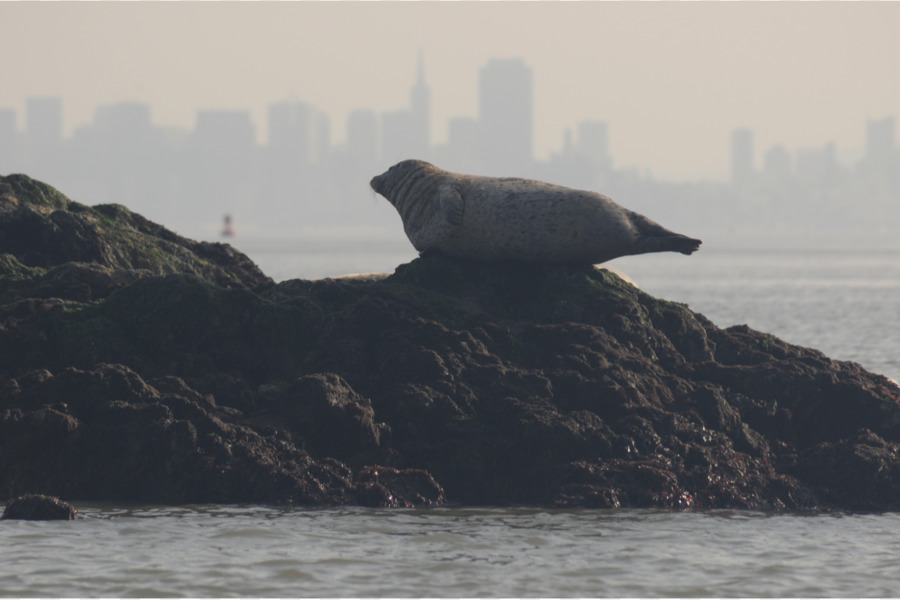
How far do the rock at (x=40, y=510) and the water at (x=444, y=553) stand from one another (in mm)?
168

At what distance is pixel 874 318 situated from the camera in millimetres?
42094

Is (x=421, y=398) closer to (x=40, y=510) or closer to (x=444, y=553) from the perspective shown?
(x=444, y=553)

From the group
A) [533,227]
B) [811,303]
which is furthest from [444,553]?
[811,303]

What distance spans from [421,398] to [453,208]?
3.06m

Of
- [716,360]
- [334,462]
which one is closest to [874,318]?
[716,360]


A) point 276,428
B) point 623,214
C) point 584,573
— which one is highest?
point 623,214

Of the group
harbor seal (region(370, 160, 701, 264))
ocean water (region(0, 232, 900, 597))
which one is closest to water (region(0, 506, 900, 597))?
ocean water (region(0, 232, 900, 597))

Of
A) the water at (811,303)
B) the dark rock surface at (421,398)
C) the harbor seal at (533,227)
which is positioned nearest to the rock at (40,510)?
the dark rock surface at (421,398)

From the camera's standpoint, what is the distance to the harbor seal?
46.5 ft

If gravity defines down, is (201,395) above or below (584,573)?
above

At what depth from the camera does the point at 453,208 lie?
564 inches

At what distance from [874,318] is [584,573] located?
117 feet

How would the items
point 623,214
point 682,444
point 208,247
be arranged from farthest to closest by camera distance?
point 208,247
point 623,214
point 682,444

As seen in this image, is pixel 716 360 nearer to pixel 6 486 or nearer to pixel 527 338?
pixel 527 338
